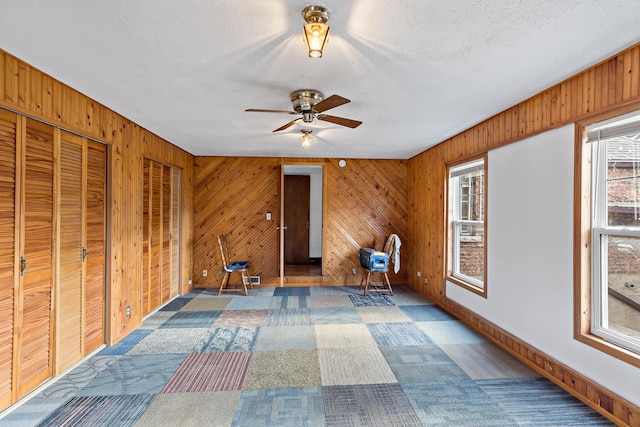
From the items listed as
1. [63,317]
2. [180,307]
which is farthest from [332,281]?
[63,317]

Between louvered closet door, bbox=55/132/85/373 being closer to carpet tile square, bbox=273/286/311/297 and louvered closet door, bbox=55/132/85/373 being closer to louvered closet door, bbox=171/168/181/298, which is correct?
louvered closet door, bbox=171/168/181/298

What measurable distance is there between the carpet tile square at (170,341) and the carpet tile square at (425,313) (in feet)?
8.66

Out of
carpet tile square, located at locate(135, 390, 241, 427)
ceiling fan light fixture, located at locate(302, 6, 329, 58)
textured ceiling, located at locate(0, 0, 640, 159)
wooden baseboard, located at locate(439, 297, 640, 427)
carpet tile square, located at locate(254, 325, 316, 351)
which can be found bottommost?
carpet tile square, located at locate(135, 390, 241, 427)

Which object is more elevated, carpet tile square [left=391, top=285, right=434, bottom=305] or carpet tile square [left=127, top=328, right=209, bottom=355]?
carpet tile square [left=391, top=285, right=434, bottom=305]

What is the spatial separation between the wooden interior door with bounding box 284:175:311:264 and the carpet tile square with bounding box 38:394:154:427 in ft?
16.8

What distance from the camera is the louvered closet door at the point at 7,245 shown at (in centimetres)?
204

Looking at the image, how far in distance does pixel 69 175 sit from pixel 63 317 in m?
1.21

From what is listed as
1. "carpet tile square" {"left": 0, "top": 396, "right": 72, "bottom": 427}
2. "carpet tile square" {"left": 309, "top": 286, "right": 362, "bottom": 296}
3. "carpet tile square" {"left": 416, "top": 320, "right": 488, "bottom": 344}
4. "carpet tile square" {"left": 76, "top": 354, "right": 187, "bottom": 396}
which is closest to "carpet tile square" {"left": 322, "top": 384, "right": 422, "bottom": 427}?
"carpet tile square" {"left": 416, "top": 320, "right": 488, "bottom": 344}

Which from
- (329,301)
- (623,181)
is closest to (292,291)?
(329,301)

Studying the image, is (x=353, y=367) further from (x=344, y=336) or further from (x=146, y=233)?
(x=146, y=233)

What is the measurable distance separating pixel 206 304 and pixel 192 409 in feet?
8.29

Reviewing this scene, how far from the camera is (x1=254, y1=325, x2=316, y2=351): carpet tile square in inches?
124

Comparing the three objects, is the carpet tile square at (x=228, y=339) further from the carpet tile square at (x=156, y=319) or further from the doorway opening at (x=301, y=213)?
the doorway opening at (x=301, y=213)

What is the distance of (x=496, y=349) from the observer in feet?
10.1
